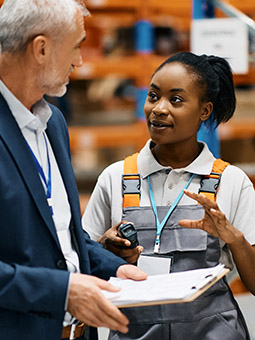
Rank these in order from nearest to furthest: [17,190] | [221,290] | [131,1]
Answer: [17,190]
[221,290]
[131,1]

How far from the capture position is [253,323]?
3.79 meters

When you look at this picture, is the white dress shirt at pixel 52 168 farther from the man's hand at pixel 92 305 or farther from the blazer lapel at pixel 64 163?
the man's hand at pixel 92 305

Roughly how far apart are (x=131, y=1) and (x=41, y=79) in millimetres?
3756

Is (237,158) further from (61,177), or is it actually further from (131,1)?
(61,177)

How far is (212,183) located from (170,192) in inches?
5.8

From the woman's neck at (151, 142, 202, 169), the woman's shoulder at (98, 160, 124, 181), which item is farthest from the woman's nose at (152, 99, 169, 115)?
the woman's shoulder at (98, 160, 124, 181)

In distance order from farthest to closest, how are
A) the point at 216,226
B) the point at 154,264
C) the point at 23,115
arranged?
the point at 154,264 → the point at 216,226 → the point at 23,115

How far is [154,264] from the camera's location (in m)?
2.00

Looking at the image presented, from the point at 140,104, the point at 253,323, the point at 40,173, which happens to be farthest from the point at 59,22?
the point at 140,104

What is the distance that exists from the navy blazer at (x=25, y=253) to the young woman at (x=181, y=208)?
0.39m

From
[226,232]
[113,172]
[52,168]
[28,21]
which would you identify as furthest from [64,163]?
[226,232]

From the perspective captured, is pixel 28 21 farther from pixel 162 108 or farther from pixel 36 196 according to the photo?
pixel 162 108

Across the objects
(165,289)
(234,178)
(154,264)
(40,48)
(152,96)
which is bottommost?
(154,264)

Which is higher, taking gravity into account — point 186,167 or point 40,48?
point 40,48
